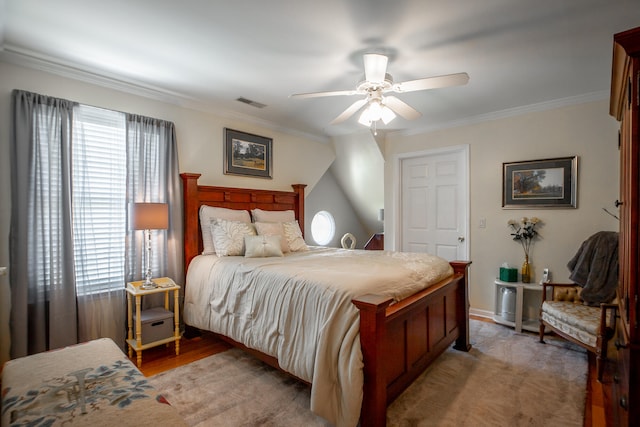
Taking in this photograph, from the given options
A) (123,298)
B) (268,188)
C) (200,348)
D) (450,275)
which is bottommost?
(200,348)

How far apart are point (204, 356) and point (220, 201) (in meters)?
1.68

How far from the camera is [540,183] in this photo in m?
3.50

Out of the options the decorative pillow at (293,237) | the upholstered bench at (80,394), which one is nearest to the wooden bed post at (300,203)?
the decorative pillow at (293,237)

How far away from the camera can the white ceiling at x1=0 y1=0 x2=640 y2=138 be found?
1.85m

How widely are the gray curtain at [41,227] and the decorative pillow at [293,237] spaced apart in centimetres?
203

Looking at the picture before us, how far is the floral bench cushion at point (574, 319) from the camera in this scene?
2.48 metres

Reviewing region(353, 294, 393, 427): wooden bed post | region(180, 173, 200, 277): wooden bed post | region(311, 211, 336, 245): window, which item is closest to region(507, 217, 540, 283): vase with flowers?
region(353, 294, 393, 427): wooden bed post

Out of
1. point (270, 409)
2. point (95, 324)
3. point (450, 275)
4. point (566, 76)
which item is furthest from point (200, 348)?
point (566, 76)

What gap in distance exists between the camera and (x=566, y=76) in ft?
9.12

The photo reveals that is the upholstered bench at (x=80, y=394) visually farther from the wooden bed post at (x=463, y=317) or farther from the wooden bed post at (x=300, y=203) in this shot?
the wooden bed post at (x=300, y=203)

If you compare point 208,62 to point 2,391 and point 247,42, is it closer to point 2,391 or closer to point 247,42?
point 247,42

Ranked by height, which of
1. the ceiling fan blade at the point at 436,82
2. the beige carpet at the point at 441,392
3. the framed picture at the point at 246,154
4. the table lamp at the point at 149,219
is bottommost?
the beige carpet at the point at 441,392

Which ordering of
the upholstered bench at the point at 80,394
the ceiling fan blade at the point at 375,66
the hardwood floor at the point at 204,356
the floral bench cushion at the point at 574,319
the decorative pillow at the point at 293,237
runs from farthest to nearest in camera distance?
the decorative pillow at the point at 293,237 → the floral bench cushion at the point at 574,319 → the ceiling fan blade at the point at 375,66 → the hardwood floor at the point at 204,356 → the upholstered bench at the point at 80,394

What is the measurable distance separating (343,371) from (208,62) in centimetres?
251
